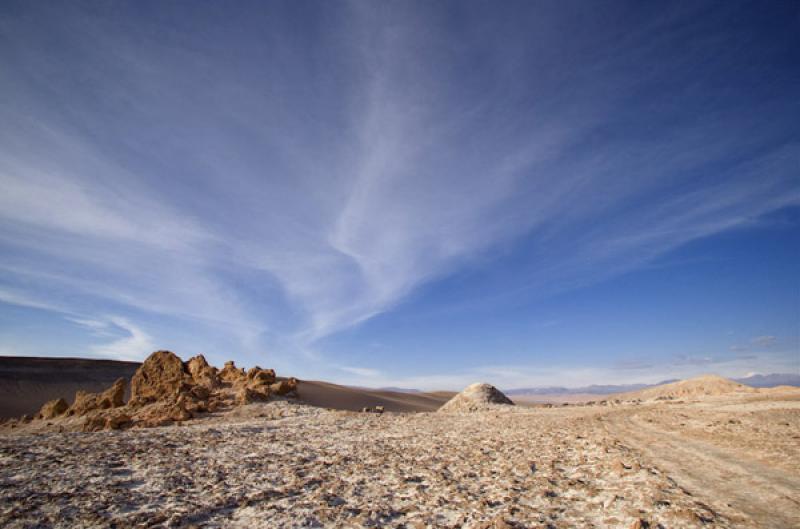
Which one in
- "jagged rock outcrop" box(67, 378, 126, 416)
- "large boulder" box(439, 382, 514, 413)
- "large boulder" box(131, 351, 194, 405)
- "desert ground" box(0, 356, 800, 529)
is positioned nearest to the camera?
"desert ground" box(0, 356, 800, 529)

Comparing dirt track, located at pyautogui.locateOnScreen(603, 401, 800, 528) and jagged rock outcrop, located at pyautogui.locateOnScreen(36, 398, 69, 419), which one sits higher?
jagged rock outcrop, located at pyautogui.locateOnScreen(36, 398, 69, 419)

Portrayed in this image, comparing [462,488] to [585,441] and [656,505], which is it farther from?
[585,441]

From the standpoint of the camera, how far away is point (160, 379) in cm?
2358

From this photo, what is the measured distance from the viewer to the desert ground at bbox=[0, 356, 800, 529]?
5039 mm

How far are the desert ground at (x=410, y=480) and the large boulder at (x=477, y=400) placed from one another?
18995mm

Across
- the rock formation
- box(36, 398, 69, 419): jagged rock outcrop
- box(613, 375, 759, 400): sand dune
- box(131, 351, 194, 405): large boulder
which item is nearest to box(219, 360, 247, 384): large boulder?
the rock formation

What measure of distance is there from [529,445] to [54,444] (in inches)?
480

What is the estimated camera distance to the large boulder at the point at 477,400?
30.0 m

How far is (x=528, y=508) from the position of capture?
214 inches

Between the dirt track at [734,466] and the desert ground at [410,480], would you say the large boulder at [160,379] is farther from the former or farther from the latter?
the dirt track at [734,466]

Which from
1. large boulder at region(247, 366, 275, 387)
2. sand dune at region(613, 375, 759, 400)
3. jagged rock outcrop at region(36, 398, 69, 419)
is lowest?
jagged rock outcrop at region(36, 398, 69, 419)

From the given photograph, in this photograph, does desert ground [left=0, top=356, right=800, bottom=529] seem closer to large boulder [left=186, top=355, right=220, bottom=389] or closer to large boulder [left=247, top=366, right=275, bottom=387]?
large boulder [left=247, top=366, right=275, bottom=387]

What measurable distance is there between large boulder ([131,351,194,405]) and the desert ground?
1160cm

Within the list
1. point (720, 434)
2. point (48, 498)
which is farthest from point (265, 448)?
point (720, 434)
